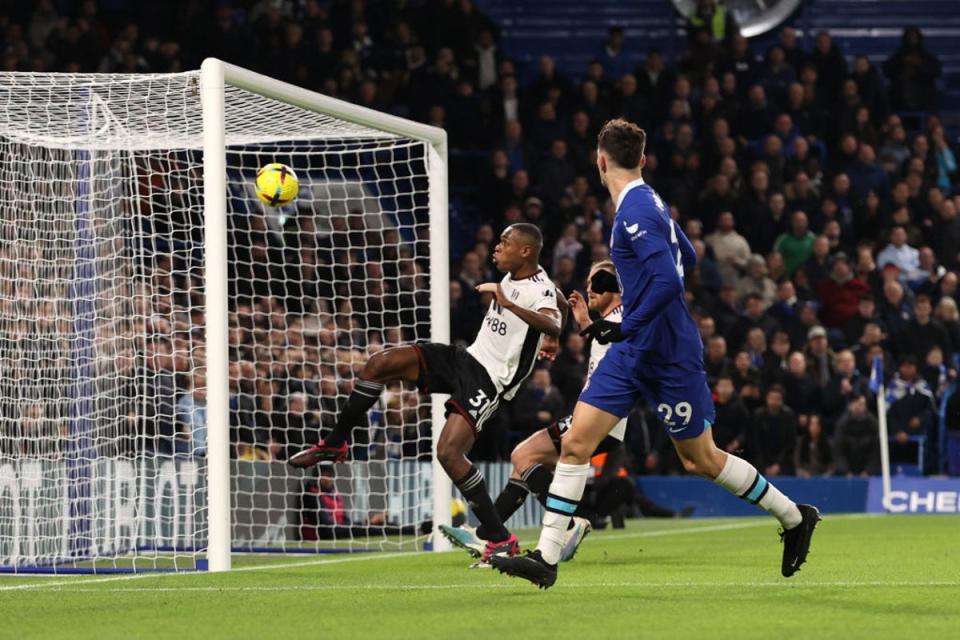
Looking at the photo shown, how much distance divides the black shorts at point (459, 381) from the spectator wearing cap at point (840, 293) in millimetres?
10661

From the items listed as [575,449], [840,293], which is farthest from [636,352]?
[840,293]

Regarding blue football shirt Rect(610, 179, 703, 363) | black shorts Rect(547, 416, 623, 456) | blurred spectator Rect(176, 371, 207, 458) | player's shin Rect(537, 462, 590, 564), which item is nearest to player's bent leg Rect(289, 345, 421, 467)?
black shorts Rect(547, 416, 623, 456)

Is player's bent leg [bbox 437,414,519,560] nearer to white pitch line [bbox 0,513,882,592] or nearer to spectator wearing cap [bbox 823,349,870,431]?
white pitch line [bbox 0,513,882,592]

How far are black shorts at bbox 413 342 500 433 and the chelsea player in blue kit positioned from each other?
8.17 ft

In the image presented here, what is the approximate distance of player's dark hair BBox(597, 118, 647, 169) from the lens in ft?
23.8

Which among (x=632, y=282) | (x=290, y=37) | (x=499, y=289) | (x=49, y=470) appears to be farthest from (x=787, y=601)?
(x=290, y=37)

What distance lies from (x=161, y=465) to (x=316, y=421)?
2.66 m

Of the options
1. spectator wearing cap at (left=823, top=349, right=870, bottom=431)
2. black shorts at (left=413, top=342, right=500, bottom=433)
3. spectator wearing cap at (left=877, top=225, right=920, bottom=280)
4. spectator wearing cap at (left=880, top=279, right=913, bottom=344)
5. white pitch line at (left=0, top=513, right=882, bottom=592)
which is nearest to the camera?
white pitch line at (left=0, top=513, right=882, bottom=592)

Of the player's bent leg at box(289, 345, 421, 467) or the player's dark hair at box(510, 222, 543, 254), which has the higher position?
the player's dark hair at box(510, 222, 543, 254)

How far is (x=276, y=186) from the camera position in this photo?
10.2m

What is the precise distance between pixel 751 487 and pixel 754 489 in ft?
0.06

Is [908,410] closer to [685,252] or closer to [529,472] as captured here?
[529,472]

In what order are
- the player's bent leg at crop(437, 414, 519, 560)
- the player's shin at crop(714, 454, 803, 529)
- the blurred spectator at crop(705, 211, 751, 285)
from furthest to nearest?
the blurred spectator at crop(705, 211, 751, 285) → the player's bent leg at crop(437, 414, 519, 560) → the player's shin at crop(714, 454, 803, 529)

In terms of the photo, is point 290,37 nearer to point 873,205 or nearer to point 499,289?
point 873,205
